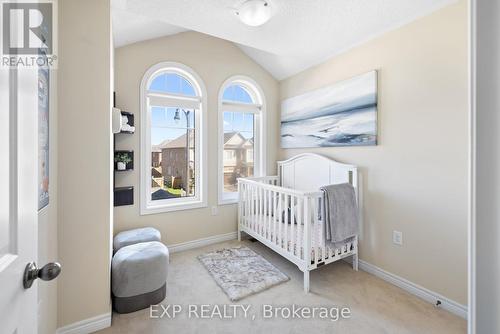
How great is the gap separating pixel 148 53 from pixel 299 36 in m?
1.67

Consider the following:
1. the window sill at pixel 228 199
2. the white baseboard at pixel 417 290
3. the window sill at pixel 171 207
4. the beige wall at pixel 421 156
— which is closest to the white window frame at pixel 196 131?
the window sill at pixel 171 207

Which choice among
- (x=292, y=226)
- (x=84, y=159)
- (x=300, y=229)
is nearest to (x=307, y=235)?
(x=300, y=229)

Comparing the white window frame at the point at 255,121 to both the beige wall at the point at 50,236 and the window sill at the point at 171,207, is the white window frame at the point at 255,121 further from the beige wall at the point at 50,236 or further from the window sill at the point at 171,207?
the beige wall at the point at 50,236

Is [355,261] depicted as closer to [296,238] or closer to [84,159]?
[296,238]

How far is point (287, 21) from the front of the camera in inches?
78.4

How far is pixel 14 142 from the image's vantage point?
560mm

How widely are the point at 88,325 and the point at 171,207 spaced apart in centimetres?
138

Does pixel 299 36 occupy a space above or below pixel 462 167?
above

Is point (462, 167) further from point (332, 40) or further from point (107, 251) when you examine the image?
point (107, 251)

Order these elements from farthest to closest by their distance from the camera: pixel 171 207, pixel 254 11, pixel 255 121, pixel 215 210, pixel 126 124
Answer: pixel 255 121 < pixel 215 210 < pixel 171 207 < pixel 126 124 < pixel 254 11

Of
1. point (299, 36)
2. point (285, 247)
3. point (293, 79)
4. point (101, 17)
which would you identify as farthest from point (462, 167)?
point (101, 17)

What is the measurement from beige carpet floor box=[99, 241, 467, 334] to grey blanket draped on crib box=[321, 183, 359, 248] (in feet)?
1.26

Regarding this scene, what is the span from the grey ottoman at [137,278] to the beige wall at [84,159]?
11 centimetres

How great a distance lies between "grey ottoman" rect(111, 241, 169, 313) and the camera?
5.57 ft
